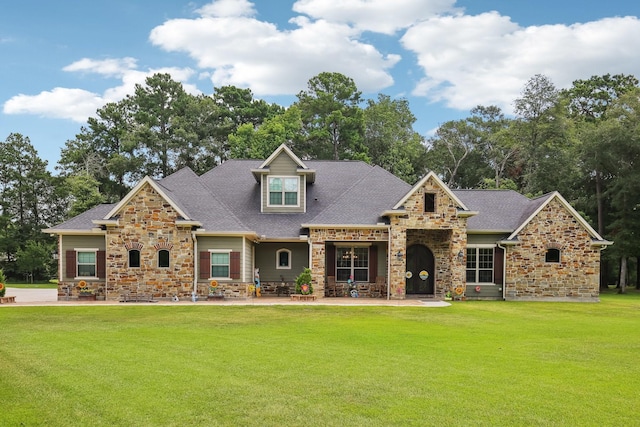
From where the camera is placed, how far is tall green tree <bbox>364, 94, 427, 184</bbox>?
159 feet

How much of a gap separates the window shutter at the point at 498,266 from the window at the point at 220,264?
492 inches

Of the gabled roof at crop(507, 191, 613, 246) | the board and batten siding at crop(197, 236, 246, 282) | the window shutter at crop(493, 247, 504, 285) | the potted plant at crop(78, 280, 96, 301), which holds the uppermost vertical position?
the gabled roof at crop(507, 191, 613, 246)

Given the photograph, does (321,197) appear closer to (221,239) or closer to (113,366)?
(221,239)

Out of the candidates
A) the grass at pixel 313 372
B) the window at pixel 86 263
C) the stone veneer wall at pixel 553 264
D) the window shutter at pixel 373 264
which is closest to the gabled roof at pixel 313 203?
the stone veneer wall at pixel 553 264

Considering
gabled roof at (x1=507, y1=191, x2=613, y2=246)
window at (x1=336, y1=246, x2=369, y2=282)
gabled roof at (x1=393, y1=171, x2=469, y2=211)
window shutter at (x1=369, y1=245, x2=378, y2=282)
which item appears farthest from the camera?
window at (x1=336, y1=246, x2=369, y2=282)

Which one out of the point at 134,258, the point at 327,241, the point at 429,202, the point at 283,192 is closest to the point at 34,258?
the point at 134,258

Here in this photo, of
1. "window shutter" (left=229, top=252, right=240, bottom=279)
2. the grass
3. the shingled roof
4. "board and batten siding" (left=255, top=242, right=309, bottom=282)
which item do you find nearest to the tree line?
the shingled roof

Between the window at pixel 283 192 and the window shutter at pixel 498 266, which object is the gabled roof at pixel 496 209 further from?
the window at pixel 283 192

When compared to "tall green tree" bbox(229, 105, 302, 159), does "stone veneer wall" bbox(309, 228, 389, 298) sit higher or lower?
lower

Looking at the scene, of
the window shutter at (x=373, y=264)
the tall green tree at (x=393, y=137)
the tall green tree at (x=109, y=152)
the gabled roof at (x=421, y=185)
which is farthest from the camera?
the tall green tree at (x=393, y=137)

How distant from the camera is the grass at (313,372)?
6477mm

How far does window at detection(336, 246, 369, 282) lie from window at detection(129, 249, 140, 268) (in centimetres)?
901

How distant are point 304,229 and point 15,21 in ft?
45.4

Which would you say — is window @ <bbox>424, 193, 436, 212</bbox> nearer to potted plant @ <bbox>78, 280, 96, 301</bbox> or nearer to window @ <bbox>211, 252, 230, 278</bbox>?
window @ <bbox>211, 252, 230, 278</bbox>
